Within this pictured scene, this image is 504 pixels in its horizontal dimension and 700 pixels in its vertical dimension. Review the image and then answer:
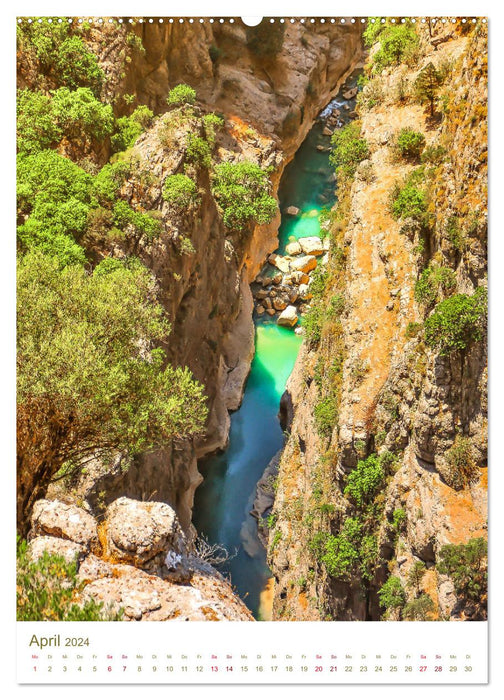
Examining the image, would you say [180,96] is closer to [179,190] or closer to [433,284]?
[179,190]

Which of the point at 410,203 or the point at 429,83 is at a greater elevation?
the point at 429,83

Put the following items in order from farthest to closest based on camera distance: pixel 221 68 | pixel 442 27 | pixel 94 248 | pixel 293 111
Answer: pixel 293 111
pixel 221 68
pixel 94 248
pixel 442 27

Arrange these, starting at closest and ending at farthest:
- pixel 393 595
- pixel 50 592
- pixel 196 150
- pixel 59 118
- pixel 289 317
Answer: pixel 50 592
pixel 393 595
pixel 59 118
pixel 196 150
pixel 289 317

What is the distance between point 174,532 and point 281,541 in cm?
914

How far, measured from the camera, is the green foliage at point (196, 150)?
2047 cm

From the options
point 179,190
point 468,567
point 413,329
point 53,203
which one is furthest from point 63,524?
point 179,190

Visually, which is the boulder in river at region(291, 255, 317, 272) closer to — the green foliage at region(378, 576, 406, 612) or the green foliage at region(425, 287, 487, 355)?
the green foliage at region(425, 287, 487, 355)

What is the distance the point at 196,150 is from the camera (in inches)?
818

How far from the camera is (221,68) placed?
3127cm

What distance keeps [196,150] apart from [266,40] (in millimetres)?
14588

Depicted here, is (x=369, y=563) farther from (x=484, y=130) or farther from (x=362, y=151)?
(x=362, y=151)

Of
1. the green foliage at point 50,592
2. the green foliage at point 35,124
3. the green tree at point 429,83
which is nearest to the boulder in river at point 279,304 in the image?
the green tree at point 429,83

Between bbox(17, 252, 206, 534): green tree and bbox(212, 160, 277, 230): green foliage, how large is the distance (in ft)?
41.8
